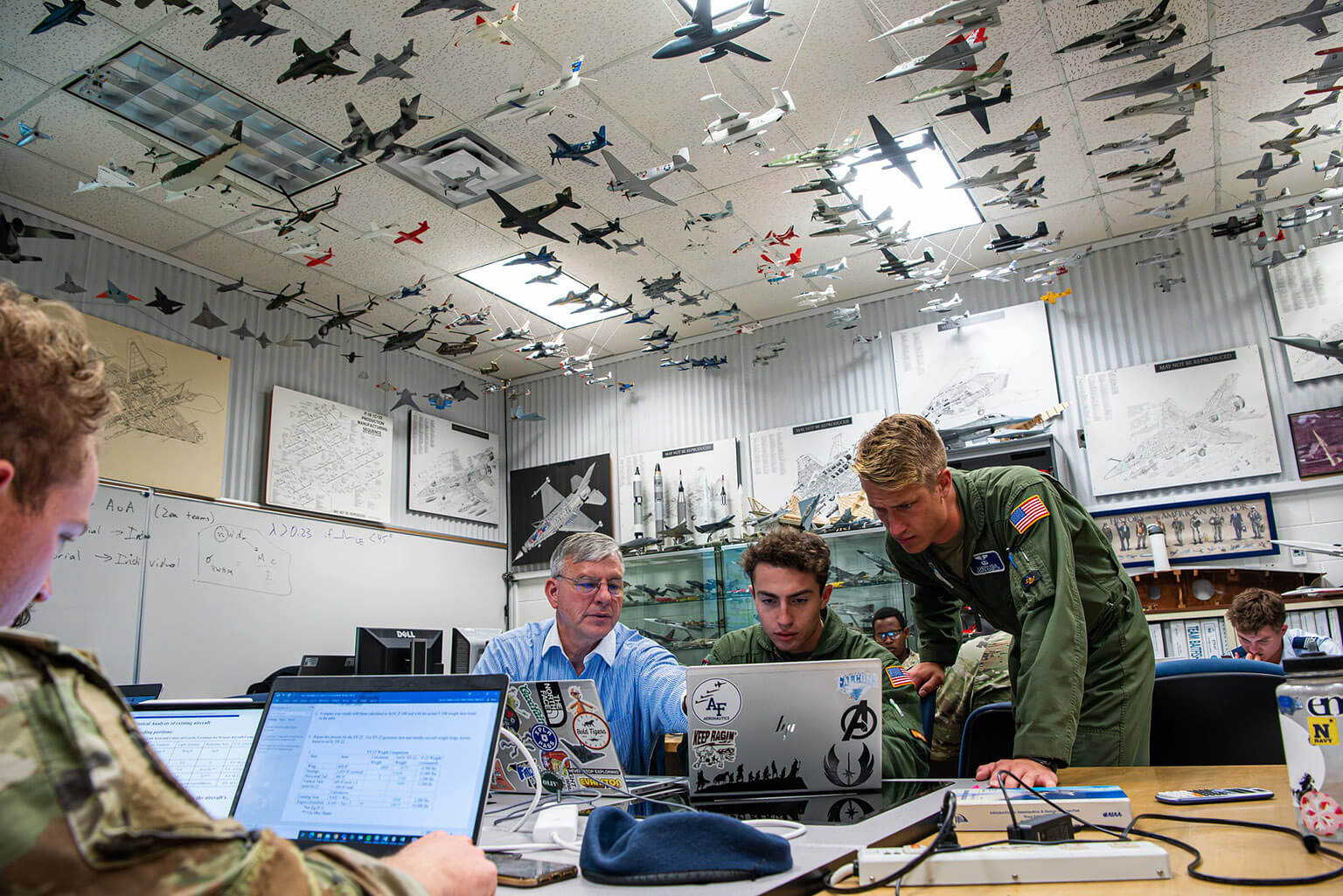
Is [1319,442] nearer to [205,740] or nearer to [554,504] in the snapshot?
[554,504]

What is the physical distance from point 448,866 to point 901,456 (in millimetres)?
1540

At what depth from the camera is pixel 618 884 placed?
3.27ft

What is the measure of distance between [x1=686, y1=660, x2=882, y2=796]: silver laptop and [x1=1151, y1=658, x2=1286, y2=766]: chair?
895mm

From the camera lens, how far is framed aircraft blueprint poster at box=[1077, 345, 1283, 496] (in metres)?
5.02

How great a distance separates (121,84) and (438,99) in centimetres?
134

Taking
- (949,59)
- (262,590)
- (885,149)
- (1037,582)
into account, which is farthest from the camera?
(262,590)

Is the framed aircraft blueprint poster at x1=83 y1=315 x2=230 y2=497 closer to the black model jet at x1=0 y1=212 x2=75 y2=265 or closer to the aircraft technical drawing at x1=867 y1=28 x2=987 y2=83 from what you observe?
the black model jet at x1=0 y1=212 x2=75 y2=265

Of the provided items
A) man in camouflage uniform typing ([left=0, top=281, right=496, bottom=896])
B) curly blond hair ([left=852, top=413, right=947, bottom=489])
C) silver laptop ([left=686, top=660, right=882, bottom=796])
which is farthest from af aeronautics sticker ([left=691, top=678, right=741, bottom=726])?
man in camouflage uniform typing ([left=0, top=281, right=496, bottom=896])

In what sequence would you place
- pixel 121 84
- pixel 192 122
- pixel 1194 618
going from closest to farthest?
pixel 121 84 → pixel 192 122 → pixel 1194 618

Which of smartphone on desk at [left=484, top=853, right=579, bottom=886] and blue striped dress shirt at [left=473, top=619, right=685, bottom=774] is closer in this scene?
smartphone on desk at [left=484, top=853, right=579, bottom=886]

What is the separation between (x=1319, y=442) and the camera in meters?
4.84

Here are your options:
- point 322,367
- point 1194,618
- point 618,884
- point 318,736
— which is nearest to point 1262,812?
point 618,884

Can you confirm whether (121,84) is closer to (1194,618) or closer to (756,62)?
(756,62)

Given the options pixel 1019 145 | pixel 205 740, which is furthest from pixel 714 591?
pixel 205 740
